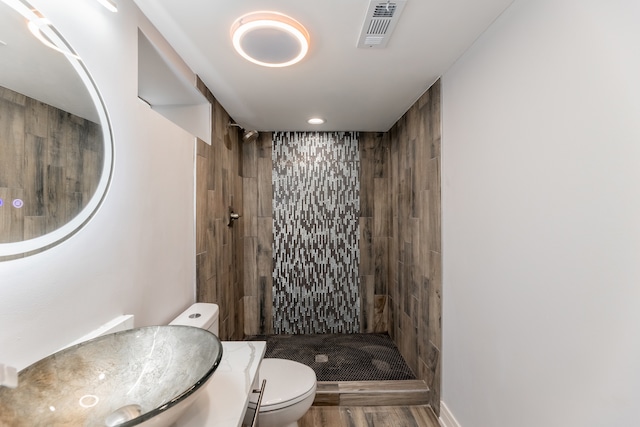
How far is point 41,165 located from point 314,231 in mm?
2523

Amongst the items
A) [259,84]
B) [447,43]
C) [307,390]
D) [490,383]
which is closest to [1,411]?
[307,390]

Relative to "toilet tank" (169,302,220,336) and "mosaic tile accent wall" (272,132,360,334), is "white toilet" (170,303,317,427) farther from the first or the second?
"mosaic tile accent wall" (272,132,360,334)

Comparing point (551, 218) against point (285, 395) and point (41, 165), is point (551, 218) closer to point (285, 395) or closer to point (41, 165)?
point (285, 395)

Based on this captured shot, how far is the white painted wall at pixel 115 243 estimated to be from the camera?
80 cm

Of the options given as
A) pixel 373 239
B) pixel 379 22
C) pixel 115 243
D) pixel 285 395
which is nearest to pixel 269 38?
pixel 379 22

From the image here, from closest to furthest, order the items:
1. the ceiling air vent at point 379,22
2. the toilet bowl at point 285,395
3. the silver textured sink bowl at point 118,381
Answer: the silver textured sink bowl at point 118,381, the ceiling air vent at point 379,22, the toilet bowl at point 285,395

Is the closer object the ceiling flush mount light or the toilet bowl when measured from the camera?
the ceiling flush mount light

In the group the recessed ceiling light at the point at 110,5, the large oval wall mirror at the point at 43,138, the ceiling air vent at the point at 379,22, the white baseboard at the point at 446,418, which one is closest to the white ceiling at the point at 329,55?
the ceiling air vent at the point at 379,22

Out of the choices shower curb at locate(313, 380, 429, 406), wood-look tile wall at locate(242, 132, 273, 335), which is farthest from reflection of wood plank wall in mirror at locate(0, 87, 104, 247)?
wood-look tile wall at locate(242, 132, 273, 335)

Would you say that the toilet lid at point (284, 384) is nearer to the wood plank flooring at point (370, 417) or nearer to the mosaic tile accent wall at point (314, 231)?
the wood plank flooring at point (370, 417)

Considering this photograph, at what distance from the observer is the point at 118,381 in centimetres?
83

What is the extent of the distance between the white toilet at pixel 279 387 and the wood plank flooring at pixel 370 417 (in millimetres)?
383

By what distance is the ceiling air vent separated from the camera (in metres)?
1.20

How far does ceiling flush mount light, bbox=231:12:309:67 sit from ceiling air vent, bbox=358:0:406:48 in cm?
29
